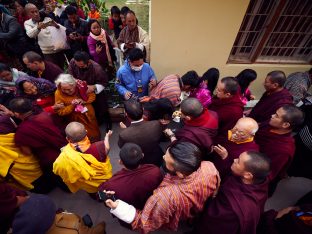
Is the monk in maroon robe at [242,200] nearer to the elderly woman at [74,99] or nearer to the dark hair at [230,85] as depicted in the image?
the dark hair at [230,85]

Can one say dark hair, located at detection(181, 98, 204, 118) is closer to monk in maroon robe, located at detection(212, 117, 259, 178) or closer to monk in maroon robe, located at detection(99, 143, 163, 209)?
monk in maroon robe, located at detection(212, 117, 259, 178)

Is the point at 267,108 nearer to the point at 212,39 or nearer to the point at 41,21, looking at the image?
the point at 212,39

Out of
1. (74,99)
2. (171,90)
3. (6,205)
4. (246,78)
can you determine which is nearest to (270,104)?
(246,78)

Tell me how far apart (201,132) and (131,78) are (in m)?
1.76

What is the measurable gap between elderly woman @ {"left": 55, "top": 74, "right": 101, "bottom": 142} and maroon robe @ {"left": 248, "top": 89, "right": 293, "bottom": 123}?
119 inches

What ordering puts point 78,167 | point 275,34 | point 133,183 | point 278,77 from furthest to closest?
point 275,34, point 278,77, point 78,167, point 133,183

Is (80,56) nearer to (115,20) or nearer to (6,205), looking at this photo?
(6,205)

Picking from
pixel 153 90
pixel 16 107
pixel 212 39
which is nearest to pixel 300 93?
pixel 212 39

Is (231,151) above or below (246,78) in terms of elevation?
below

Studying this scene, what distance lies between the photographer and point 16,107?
267 cm

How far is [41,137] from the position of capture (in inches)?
112

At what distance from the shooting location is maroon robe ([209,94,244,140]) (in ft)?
10.4

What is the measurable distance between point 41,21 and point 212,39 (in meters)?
3.87

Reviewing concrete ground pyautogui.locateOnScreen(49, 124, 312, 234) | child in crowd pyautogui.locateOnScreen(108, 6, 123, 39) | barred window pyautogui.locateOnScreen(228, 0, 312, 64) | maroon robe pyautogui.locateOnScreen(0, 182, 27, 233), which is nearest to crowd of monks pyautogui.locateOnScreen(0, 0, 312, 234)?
maroon robe pyautogui.locateOnScreen(0, 182, 27, 233)
